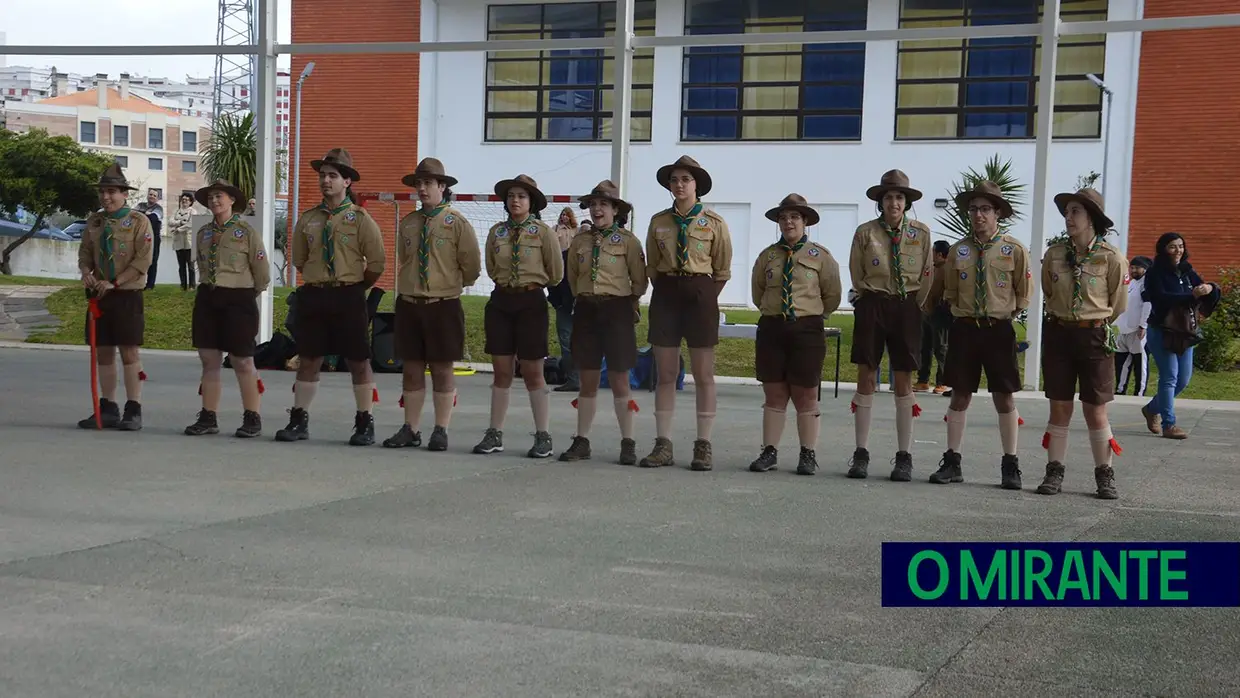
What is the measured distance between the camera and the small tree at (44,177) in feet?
158

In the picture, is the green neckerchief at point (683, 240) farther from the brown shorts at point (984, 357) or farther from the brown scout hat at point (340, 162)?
the brown scout hat at point (340, 162)

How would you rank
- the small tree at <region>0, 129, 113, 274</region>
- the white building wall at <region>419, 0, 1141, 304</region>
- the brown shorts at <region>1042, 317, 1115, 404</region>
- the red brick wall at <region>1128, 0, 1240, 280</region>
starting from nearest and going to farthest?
the brown shorts at <region>1042, 317, 1115, 404</region>
the red brick wall at <region>1128, 0, 1240, 280</region>
the white building wall at <region>419, 0, 1141, 304</region>
the small tree at <region>0, 129, 113, 274</region>

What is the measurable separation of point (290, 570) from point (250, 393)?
5.10 meters

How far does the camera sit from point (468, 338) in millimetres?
21469

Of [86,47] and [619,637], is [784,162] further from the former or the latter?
[619,637]

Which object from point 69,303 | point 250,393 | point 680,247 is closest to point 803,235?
point 680,247

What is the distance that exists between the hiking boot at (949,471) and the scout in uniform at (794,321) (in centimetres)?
84

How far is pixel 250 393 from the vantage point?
427 inches

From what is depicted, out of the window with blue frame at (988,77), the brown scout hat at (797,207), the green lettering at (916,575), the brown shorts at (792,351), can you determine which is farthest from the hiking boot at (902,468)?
the window with blue frame at (988,77)

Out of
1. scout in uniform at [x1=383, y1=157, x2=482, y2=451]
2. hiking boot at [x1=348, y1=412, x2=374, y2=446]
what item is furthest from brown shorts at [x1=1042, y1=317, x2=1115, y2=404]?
hiking boot at [x1=348, y1=412, x2=374, y2=446]

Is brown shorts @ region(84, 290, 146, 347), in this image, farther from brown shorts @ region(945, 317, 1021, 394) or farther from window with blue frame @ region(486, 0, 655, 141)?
window with blue frame @ region(486, 0, 655, 141)

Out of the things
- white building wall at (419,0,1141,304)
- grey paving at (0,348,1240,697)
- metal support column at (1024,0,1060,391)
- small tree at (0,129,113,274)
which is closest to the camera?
grey paving at (0,348,1240,697)

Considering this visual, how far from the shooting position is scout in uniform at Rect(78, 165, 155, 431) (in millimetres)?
10938

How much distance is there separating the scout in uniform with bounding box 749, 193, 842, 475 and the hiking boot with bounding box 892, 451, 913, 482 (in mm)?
556
